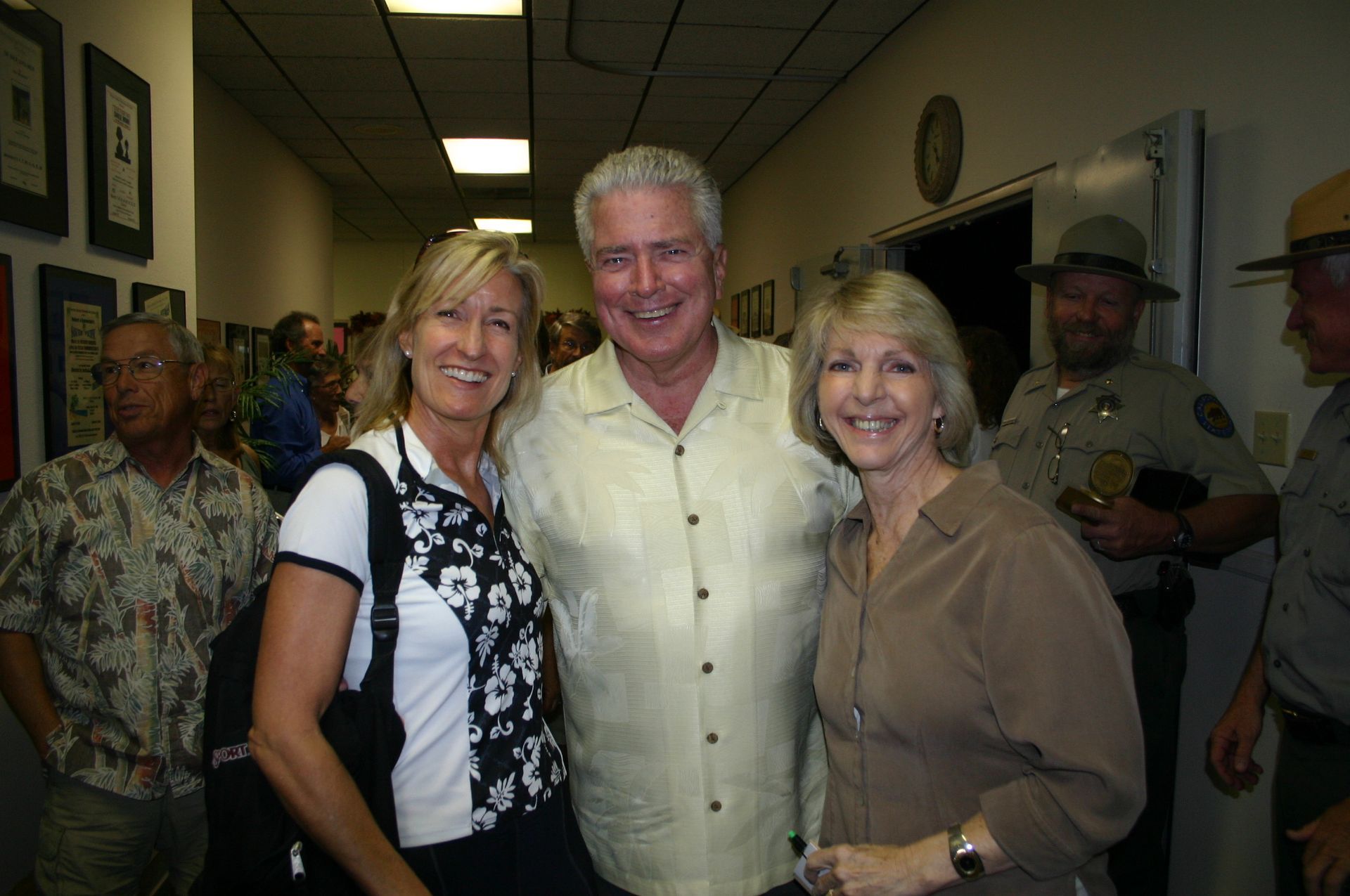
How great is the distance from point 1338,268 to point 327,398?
455 centimetres

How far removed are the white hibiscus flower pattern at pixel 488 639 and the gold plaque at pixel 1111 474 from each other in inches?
70.7

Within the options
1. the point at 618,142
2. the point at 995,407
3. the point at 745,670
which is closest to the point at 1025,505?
the point at 745,670

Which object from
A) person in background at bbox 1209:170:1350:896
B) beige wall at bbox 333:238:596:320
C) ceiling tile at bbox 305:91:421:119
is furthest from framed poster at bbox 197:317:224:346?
beige wall at bbox 333:238:596:320

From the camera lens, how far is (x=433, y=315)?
4.85 ft

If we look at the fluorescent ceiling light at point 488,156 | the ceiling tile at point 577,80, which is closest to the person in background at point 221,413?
the ceiling tile at point 577,80

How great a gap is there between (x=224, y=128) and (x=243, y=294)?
45.8 inches

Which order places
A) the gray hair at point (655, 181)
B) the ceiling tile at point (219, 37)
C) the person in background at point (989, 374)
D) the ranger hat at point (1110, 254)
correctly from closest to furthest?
1. the gray hair at point (655, 181)
2. the ranger hat at point (1110, 254)
3. the person in background at point (989, 374)
4. the ceiling tile at point (219, 37)

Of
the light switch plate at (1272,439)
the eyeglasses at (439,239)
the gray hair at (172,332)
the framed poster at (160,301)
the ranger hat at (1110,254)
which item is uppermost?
the ranger hat at (1110,254)

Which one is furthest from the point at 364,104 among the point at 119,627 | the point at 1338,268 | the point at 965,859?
the point at 965,859

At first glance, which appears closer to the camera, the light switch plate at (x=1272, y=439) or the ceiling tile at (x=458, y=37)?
the light switch plate at (x=1272, y=439)

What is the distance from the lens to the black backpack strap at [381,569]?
1.21 m

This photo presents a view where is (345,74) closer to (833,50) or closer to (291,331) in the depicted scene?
(291,331)

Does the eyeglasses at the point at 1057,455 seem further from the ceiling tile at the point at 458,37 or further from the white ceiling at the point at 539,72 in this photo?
the ceiling tile at the point at 458,37

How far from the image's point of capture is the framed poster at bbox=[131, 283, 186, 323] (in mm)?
3016
